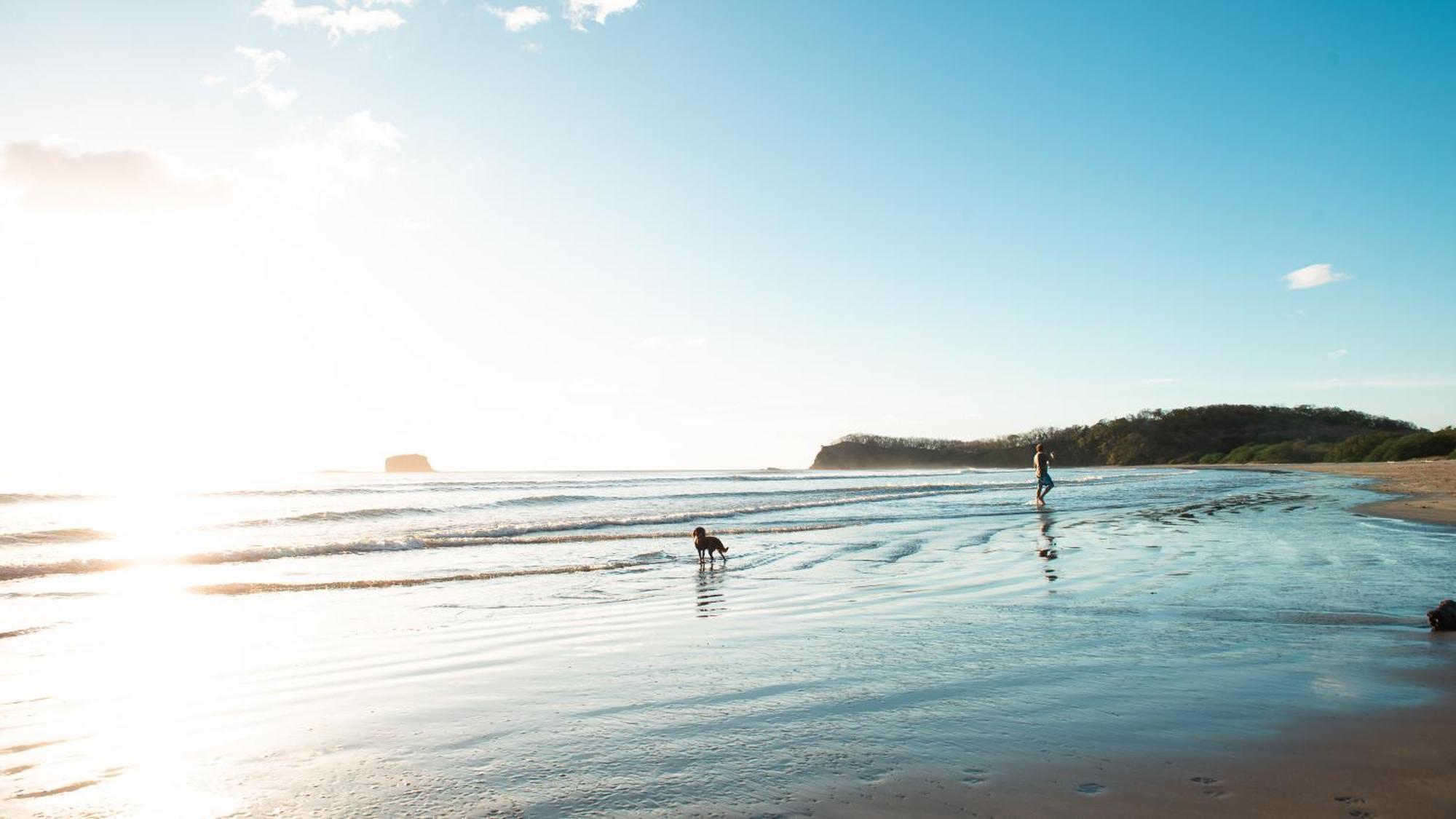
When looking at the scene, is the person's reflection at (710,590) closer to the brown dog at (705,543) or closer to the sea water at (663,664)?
the sea water at (663,664)

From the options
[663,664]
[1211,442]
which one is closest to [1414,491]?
[663,664]

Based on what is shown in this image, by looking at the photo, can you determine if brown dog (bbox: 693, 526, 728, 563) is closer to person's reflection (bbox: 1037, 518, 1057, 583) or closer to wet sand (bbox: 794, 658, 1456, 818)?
person's reflection (bbox: 1037, 518, 1057, 583)

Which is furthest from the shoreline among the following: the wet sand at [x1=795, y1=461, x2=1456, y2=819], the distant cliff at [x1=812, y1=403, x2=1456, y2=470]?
the distant cliff at [x1=812, y1=403, x2=1456, y2=470]

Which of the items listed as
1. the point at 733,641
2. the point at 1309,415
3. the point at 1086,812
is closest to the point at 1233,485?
the point at 733,641

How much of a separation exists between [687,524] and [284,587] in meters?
13.7

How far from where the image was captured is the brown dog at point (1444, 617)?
248 inches

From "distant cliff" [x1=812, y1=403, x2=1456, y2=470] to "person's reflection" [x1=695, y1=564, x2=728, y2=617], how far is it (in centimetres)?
6633

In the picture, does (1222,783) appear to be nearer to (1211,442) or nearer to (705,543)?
(705,543)

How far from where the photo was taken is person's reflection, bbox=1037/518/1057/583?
10.5m

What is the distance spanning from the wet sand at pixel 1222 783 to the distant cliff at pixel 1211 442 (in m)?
70.3

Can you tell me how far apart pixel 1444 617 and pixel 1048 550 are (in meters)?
7.16

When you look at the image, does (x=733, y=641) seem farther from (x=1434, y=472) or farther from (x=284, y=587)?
(x=1434, y=472)

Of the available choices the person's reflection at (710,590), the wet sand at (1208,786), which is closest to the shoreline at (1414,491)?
the person's reflection at (710,590)

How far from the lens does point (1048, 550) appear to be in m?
13.4
